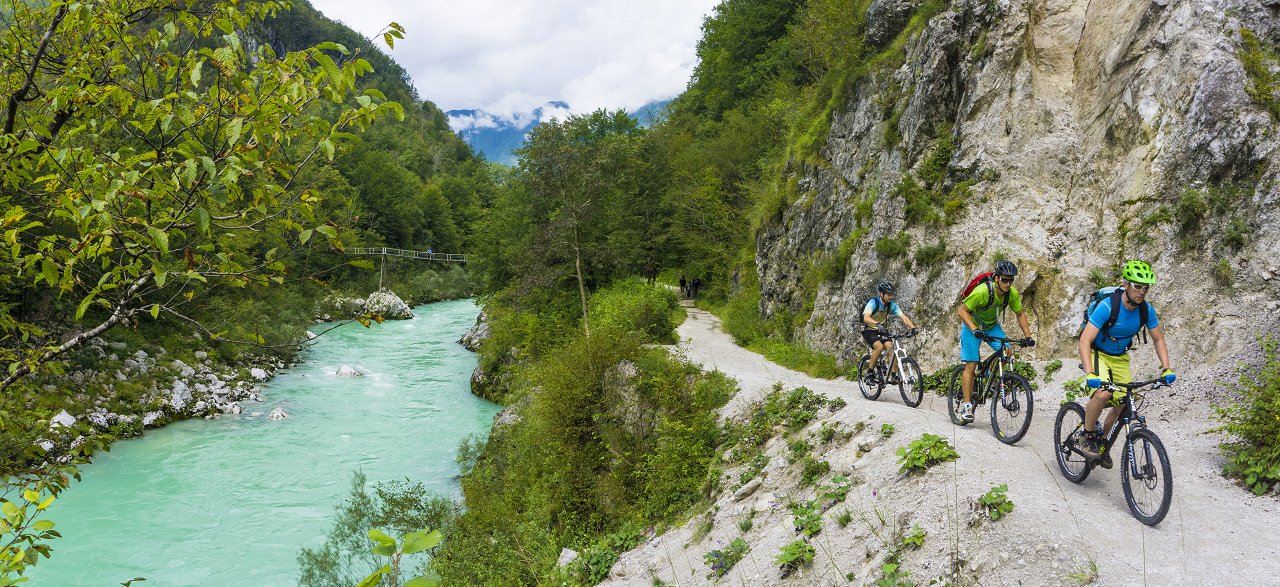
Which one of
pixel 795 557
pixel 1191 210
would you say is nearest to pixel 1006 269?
pixel 795 557

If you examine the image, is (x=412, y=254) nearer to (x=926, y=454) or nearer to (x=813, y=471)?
(x=813, y=471)

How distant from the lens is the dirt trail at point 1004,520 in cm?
456

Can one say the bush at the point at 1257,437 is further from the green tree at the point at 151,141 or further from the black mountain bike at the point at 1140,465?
the green tree at the point at 151,141

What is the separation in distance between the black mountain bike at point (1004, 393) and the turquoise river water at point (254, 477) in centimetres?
1194

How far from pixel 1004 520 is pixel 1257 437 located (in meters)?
3.02

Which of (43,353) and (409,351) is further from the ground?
(43,353)

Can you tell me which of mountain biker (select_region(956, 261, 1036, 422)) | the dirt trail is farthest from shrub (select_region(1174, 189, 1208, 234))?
mountain biker (select_region(956, 261, 1036, 422))

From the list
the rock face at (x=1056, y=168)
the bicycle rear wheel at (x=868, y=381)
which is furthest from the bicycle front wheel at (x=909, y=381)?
the rock face at (x=1056, y=168)

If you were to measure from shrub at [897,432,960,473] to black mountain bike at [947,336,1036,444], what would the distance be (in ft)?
2.87

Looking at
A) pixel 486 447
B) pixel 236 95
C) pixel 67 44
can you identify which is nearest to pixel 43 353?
pixel 67 44

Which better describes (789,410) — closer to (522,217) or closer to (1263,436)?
(1263,436)

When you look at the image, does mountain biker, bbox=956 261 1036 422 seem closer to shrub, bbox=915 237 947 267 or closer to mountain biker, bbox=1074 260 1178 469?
mountain biker, bbox=1074 260 1178 469

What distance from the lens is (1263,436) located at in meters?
5.79

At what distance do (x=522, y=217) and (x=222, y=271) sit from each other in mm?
21797
